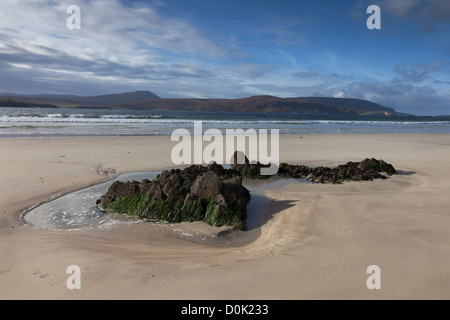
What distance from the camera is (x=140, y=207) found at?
6.02 meters

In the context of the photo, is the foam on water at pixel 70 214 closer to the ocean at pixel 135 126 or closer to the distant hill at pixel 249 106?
the ocean at pixel 135 126

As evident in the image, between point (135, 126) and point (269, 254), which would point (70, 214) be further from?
point (135, 126)

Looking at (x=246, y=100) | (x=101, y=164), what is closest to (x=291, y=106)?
(x=246, y=100)

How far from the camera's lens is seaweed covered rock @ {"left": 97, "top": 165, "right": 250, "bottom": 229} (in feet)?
18.3

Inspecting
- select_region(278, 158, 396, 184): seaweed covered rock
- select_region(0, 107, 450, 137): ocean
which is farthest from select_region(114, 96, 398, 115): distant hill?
select_region(278, 158, 396, 184): seaweed covered rock

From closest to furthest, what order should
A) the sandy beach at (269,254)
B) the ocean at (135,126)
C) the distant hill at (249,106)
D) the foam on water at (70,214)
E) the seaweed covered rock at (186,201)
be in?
the sandy beach at (269,254) < the foam on water at (70,214) < the seaweed covered rock at (186,201) < the ocean at (135,126) < the distant hill at (249,106)

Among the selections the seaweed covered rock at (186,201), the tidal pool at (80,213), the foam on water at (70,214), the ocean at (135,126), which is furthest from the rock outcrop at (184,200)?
the ocean at (135,126)

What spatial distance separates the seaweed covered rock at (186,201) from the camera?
18.3 ft

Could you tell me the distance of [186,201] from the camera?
580 cm

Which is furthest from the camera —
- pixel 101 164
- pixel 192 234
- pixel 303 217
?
pixel 101 164

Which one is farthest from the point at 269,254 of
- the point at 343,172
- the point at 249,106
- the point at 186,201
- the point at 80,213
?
the point at 249,106

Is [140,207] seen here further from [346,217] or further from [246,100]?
[246,100]

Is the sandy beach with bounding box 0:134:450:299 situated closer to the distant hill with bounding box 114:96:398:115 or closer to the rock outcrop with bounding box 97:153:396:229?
the rock outcrop with bounding box 97:153:396:229
